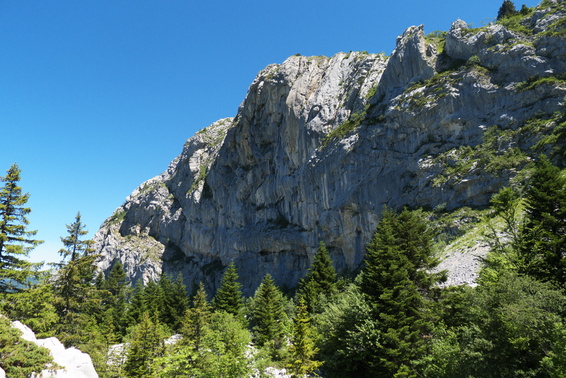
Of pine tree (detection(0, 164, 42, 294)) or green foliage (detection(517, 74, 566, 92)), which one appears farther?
green foliage (detection(517, 74, 566, 92))

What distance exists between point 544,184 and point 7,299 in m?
31.0

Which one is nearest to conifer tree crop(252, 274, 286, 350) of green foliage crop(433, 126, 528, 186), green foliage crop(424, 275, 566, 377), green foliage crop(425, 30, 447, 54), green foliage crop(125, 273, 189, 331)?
green foliage crop(125, 273, 189, 331)

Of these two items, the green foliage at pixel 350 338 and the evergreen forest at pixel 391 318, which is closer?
the evergreen forest at pixel 391 318

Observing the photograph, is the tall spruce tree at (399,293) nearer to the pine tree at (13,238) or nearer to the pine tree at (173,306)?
the pine tree at (13,238)

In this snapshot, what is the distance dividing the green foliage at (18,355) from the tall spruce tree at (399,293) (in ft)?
54.3

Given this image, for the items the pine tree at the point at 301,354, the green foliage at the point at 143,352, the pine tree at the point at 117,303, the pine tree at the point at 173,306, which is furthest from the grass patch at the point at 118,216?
the pine tree at the point at 301,354

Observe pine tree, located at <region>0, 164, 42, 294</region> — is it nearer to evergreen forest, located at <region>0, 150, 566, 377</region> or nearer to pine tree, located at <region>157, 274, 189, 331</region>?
evergreen forest, located at <region>0, 150, 566, 377</region>

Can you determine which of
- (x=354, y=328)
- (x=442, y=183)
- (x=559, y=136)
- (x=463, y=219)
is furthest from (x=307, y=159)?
(x=354, y=328)

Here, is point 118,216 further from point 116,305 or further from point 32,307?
point 32,307

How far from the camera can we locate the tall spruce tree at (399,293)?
766 inches

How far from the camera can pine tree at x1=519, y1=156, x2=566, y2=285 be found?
16594 mm

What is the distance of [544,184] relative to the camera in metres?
18.4

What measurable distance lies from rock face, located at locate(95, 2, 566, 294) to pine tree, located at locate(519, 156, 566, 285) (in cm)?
1097

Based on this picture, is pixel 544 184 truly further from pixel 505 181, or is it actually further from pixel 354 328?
pixel 505 181
